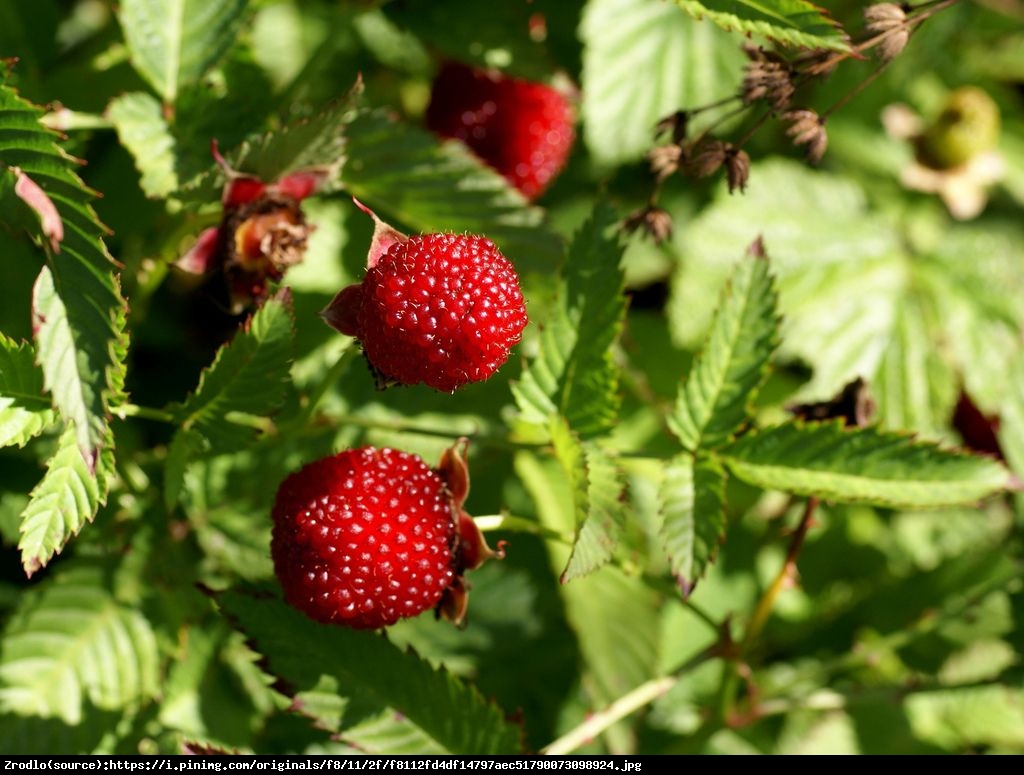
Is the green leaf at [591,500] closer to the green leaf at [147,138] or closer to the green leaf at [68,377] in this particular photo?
the green leaf at [68,377]

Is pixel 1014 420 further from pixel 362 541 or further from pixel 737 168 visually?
pixel 362 541

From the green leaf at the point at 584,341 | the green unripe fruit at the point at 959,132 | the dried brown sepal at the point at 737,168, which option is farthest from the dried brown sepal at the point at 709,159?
the green unripe fruit at the point at 959,132

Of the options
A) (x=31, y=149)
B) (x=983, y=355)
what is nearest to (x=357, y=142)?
(x=31, y=149)

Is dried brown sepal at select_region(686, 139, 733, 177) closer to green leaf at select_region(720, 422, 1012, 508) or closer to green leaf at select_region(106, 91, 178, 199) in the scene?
green leaf at select_region(720, 422, 1012, 508)

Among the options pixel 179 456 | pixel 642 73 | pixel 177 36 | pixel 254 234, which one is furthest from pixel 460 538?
pixel 642 73

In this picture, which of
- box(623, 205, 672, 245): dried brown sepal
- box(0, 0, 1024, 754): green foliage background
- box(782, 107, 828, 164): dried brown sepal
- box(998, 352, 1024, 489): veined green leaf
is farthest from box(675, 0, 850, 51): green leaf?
box(998, 352, 1024, 489): veined green leaf
